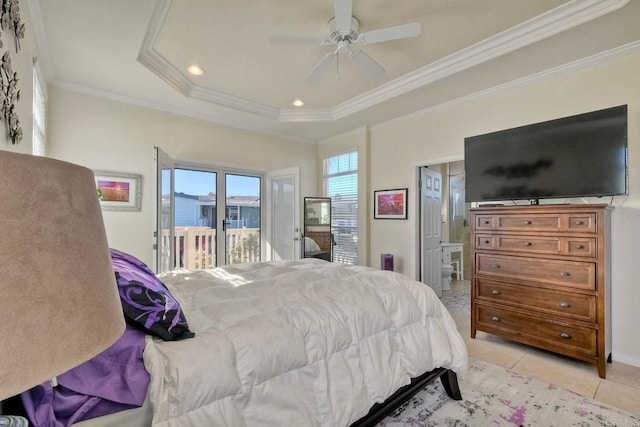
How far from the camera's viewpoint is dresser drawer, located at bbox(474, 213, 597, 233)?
2.39 metres

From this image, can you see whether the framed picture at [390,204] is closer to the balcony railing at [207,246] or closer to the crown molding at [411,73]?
the crown molding at [411,73]

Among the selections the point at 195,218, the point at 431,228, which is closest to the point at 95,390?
the point at 195,218

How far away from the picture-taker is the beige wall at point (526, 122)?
102 inches

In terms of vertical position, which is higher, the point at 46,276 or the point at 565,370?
the point at 46,276

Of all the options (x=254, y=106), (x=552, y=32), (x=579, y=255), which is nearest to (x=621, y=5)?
(x=552, y=32)

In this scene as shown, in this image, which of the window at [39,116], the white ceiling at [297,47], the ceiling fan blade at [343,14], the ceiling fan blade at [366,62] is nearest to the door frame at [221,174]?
the white ceiling at [297,47]

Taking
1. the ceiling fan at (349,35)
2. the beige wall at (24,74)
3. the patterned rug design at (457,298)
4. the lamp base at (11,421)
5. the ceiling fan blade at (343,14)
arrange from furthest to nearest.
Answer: the patterned rug design at (457,298)
the ceiling fan at (349,35)
the ceiling fan blade at (343,14)
the beige wall at (24,74)
the lamp base at (11,421)

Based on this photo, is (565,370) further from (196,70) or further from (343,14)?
(196,70)

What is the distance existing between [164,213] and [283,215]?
1.93 meters

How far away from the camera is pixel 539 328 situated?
2658 millimetres

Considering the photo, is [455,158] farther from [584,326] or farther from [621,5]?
[584,326]

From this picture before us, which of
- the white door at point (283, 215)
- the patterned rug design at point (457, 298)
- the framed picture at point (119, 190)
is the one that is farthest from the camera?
the white door at point (283, 215)

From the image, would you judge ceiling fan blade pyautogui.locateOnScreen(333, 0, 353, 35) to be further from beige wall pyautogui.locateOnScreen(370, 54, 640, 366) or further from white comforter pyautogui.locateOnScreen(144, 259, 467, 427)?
beige wall pyautogui.locateOnScreen(370, 54, 640, 366)

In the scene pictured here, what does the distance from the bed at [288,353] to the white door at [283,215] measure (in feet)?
8.21
